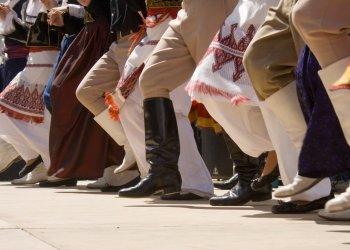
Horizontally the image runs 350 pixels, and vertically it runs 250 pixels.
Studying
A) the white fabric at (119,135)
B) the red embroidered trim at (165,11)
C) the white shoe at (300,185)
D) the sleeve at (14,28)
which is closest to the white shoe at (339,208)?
the white shoe at (300,185)

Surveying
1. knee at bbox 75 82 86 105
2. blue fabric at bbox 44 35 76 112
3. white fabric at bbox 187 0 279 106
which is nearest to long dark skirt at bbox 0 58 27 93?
blue fabric at bbox 44 35 76 112

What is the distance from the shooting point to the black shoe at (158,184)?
4895 mm

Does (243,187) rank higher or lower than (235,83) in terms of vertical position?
lower

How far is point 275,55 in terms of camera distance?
13.0ft

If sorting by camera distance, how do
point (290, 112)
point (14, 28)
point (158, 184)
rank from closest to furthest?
point (290, 112)
point (158, 184)
point (14, 28)

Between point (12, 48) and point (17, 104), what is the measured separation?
2.34ft

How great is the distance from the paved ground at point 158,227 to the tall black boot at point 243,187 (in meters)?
0.05

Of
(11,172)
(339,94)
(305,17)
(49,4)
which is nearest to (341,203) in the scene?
(339,94)

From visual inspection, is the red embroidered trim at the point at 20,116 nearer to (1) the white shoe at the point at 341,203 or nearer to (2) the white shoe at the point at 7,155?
(2) the white shoe at the point at 7,155

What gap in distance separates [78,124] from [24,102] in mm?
832

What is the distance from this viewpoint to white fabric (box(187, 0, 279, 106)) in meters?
4.44

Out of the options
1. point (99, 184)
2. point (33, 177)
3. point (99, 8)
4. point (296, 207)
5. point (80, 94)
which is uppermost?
point (99, 8)

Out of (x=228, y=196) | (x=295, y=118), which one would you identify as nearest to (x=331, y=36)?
(x=295, y=118)

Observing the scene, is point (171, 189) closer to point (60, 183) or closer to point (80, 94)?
point (80, 94)
